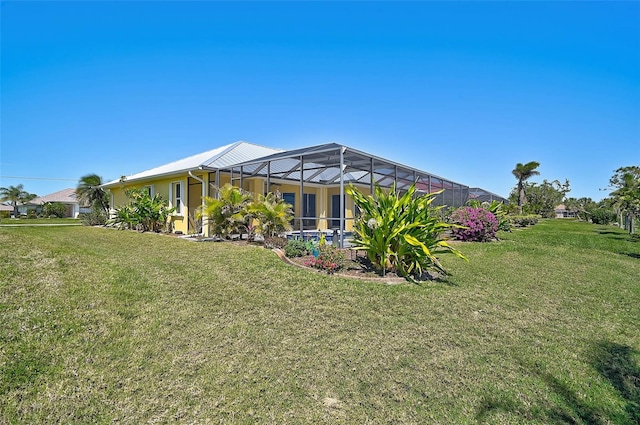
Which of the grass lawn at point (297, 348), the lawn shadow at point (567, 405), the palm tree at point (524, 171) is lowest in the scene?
the lawn shadow at point (567, 405)

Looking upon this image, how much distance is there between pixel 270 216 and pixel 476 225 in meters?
9.17

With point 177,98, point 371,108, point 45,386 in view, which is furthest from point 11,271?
point 371,108

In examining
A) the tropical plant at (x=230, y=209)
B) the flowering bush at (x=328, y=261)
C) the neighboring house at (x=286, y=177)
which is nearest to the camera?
the flowering bush at (x=328, y=261)

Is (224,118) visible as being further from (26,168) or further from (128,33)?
(26,168)

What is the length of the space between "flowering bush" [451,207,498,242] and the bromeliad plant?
319 inches

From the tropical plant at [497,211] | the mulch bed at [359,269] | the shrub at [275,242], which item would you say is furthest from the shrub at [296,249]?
the tropical plant at [497,211]

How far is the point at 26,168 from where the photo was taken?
41094 millimetres

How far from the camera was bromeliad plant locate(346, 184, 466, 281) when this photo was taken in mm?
6582

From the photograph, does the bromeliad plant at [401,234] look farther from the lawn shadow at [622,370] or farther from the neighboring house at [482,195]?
the neighboring house at [482,195]

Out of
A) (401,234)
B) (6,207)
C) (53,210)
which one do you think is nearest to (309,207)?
(401,234)

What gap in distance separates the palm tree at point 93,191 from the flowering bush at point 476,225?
27917 mm

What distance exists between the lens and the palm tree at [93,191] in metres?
27.7

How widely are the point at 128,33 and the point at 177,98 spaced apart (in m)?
4.69

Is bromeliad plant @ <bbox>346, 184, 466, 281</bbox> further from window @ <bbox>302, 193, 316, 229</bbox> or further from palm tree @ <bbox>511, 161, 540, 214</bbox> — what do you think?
palm tree @ <bbox>511, 161, 540, 214</bbox>
